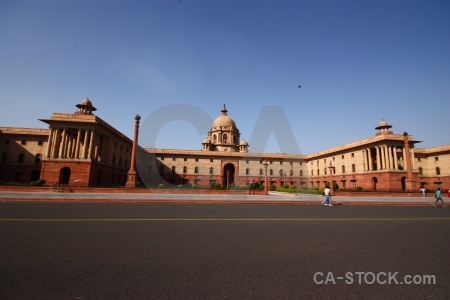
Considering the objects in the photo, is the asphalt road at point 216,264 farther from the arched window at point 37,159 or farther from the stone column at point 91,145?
the arched window at point 37,159

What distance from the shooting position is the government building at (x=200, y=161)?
115 feet

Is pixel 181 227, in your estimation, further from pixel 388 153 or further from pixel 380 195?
pixel 388 153

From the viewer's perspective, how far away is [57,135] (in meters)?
35.4

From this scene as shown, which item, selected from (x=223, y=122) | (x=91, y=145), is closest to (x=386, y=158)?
(x=223, y=122)

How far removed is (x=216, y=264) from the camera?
12.6 feet

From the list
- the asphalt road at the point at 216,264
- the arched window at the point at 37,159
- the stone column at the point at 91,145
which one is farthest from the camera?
the arched window at the point at 37,159

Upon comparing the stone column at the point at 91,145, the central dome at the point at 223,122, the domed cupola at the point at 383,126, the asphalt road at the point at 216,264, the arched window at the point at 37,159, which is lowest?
the asphalt road at the point at 216,264

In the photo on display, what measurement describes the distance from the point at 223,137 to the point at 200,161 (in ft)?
Answer: 47.5

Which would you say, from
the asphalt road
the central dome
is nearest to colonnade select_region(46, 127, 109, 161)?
the asphalt road

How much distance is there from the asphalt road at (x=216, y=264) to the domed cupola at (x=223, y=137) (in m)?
60.6

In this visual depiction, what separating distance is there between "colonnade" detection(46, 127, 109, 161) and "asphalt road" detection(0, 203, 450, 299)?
3251 centimetres

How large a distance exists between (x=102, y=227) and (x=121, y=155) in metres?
43.9

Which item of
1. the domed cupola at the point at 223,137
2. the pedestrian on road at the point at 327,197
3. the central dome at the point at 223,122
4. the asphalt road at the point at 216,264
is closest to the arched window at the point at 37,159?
the domed cupola at the point at 223,137

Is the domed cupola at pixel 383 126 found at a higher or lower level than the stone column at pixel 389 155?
higher
